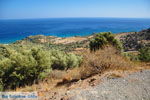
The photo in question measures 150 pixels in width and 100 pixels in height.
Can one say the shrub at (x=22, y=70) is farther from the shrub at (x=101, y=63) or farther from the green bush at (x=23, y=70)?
the shrub at (x=101, y=63)

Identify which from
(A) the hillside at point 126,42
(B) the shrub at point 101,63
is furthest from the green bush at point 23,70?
(A) the hillside at point 126,42

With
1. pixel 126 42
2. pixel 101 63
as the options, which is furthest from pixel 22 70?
pixel 126 42

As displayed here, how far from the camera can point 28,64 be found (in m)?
10.0

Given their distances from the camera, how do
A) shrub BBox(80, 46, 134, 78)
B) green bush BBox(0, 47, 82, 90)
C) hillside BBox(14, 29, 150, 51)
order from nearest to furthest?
shrub BBox(80, 46, 134, 78) → green bush BBox(0, 47, 82, 90) → hillside BBox(14, 29, 150, 51)

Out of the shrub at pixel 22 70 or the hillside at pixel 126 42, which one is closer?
the shrub at pixel 22 70

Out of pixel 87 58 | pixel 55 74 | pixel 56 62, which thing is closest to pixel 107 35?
pixel 56 62

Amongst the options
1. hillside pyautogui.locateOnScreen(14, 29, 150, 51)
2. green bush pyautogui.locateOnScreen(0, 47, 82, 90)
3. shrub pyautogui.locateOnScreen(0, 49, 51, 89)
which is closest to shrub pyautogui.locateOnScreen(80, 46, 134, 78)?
green bush pyautogui.locateOnScreen(0, 47, 82, 90)

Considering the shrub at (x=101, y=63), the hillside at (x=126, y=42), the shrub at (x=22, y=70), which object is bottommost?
the hillside at (x=126, y=42)

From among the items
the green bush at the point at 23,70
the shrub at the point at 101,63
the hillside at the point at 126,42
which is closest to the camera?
the shrub at the point at 101,63

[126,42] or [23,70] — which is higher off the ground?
[23,70]

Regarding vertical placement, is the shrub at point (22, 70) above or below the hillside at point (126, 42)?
above

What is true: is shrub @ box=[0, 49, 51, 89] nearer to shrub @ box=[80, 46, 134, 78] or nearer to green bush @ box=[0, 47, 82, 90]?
green bush @ box=[0, 47, 82, 90]

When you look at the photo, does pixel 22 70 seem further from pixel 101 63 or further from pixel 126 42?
pixel 126 42

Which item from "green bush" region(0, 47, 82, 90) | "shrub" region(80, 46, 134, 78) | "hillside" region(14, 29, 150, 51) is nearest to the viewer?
"shrub" region(80, 46, 134, 78)
